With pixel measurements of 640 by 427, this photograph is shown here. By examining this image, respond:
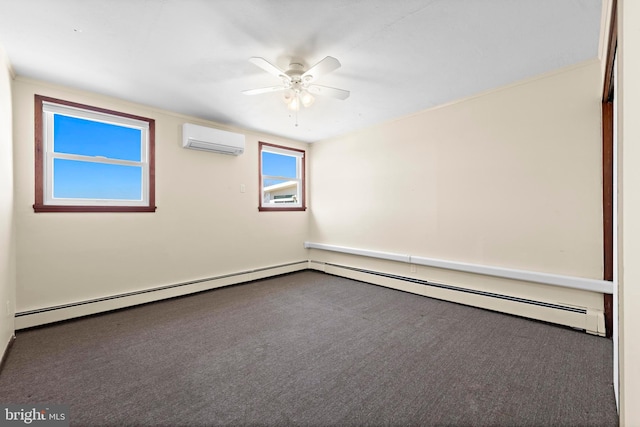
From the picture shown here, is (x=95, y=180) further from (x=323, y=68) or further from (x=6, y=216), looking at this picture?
(x=323, y=68)

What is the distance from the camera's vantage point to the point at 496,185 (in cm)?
311

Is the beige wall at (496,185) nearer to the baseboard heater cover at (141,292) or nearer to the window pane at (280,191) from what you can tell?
the window pane at (280,191)

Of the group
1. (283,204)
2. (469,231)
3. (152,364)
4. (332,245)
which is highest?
(283,204)

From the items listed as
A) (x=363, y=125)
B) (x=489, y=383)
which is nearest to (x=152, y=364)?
(x=489, y=383)

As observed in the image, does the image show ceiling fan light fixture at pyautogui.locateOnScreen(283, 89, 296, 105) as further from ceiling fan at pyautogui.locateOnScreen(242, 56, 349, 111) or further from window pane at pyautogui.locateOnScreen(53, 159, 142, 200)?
window pane at pyautogui.locateOnScreen(53, 159, 142, 200)

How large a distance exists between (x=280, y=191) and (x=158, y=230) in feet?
7.30

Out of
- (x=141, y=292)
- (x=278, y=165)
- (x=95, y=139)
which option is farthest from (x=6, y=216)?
(x=278, y=165)

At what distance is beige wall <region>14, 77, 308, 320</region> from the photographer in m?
2.72

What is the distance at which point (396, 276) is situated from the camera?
13.2ft

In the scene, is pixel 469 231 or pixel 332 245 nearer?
pixel 469 231

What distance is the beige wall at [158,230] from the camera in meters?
2.72

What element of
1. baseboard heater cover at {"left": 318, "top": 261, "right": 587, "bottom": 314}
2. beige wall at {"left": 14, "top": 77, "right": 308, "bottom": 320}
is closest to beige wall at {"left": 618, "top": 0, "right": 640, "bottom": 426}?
baseboard heater cover at {"left": 318, "top": 261, "right": 587, "bottom": 314}

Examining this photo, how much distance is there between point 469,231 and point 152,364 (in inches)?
135

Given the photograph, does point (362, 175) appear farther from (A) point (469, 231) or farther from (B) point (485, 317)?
(B) point (485, 317)
